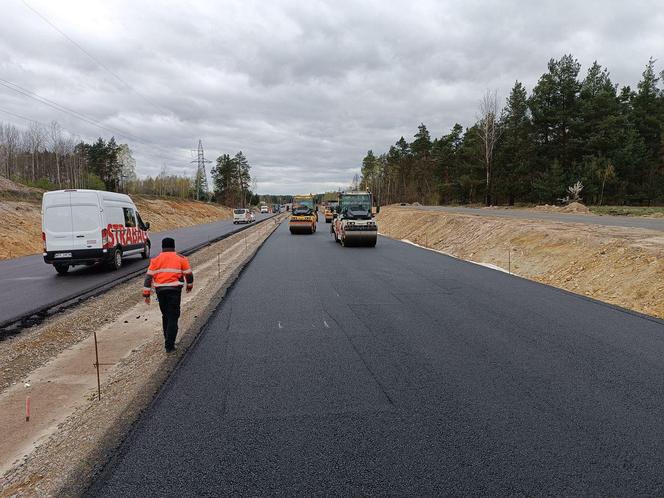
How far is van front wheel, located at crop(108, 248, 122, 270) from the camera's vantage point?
575 inches

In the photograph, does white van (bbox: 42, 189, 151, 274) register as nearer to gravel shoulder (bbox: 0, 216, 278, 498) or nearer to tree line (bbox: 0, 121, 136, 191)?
gravel shoulder (bbox: 0, 216, 278, 498)

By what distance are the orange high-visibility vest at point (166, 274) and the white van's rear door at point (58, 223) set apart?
882cm

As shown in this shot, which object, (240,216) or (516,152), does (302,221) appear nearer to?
(240,216)

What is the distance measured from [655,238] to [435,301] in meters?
9.23

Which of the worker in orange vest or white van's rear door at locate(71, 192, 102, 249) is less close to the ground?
white van's rear door at locate(71, 192, 102, 249)

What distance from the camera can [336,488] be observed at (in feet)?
10.5

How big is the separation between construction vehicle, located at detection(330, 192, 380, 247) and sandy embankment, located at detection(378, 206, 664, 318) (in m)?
4.71

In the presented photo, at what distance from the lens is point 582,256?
13523 mm

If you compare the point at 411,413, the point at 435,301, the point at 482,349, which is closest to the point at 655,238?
the point at 435,301

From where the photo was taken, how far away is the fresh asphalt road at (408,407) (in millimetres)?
3309

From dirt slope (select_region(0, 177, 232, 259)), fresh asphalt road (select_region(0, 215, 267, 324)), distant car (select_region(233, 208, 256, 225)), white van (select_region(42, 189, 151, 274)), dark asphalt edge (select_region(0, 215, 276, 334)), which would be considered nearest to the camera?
dark asphalt edge (select_region(0, 215, 276, 334))

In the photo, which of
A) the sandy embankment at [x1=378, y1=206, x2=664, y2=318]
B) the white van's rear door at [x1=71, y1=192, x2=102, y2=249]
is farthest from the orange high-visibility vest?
the sandy embankment at [x1=378, y1=206, x2=664, y2=318]

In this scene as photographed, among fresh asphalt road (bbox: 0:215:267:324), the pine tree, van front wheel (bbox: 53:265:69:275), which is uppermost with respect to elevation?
the pine tree

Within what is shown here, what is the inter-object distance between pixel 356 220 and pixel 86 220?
1207 centimetres
